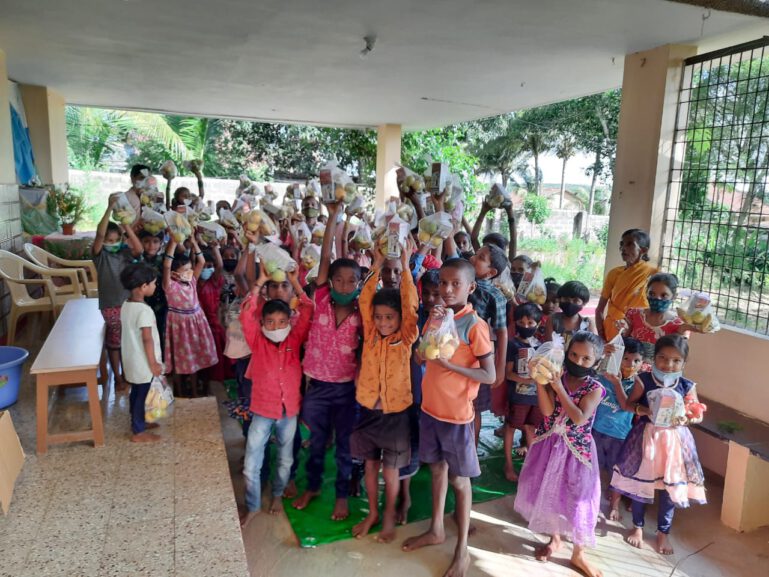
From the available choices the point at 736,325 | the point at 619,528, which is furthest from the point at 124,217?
the point at 736,325

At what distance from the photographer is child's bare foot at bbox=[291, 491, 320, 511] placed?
2.97 meters

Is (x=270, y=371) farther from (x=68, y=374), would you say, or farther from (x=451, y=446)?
(x=68, y=374)

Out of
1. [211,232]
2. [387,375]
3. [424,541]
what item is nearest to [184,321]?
[211,232]

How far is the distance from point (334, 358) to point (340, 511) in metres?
0.88

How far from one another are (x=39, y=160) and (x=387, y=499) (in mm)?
7577

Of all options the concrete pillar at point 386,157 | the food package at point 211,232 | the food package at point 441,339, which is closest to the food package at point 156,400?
the food package at point 211,232

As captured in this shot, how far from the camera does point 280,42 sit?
4902 mm

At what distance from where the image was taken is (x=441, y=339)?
2244mm

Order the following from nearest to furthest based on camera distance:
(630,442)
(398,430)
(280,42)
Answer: (398,430), (630,442), (280,42)

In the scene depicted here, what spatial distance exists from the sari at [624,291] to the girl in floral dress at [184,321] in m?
2.83

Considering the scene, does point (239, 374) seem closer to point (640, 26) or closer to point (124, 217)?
point (124, 217)

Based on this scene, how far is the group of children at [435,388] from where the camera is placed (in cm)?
247

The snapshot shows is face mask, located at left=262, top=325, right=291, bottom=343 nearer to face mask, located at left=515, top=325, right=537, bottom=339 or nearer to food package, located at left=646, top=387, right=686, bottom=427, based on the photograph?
face mask, located at left=515, top=325, right=537, bottom=339

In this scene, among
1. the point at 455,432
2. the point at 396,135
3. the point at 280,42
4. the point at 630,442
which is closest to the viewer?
the point at 455,432
